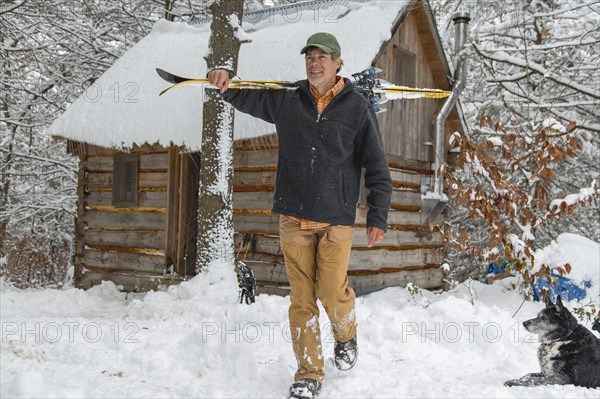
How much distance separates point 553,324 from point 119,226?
804 centimetres

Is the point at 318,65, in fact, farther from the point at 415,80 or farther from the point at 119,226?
the point at 119,226

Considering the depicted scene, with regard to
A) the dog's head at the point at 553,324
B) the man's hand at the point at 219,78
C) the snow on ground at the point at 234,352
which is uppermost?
the man's hand at the point at 219,78

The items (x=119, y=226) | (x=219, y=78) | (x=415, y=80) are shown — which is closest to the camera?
(x=219, y=78)

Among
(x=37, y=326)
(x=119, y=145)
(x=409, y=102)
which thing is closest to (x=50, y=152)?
(x=119, y=145)

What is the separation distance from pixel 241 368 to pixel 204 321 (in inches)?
50.5

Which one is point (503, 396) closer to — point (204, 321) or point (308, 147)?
point (308, 147)

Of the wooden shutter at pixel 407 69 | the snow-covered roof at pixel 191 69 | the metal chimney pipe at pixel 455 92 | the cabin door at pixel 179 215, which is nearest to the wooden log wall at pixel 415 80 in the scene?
the wooden shutter at pixel 407 69

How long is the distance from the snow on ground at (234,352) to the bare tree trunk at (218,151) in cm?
55

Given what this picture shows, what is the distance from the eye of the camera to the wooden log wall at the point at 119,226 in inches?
381

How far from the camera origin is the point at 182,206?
955cm

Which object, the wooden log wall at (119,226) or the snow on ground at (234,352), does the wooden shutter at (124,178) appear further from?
the snow on ground at (234,352)

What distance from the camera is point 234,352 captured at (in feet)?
12.6

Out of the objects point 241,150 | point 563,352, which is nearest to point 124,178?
point 241,150

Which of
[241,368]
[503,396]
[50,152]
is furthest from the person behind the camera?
[50,152]
